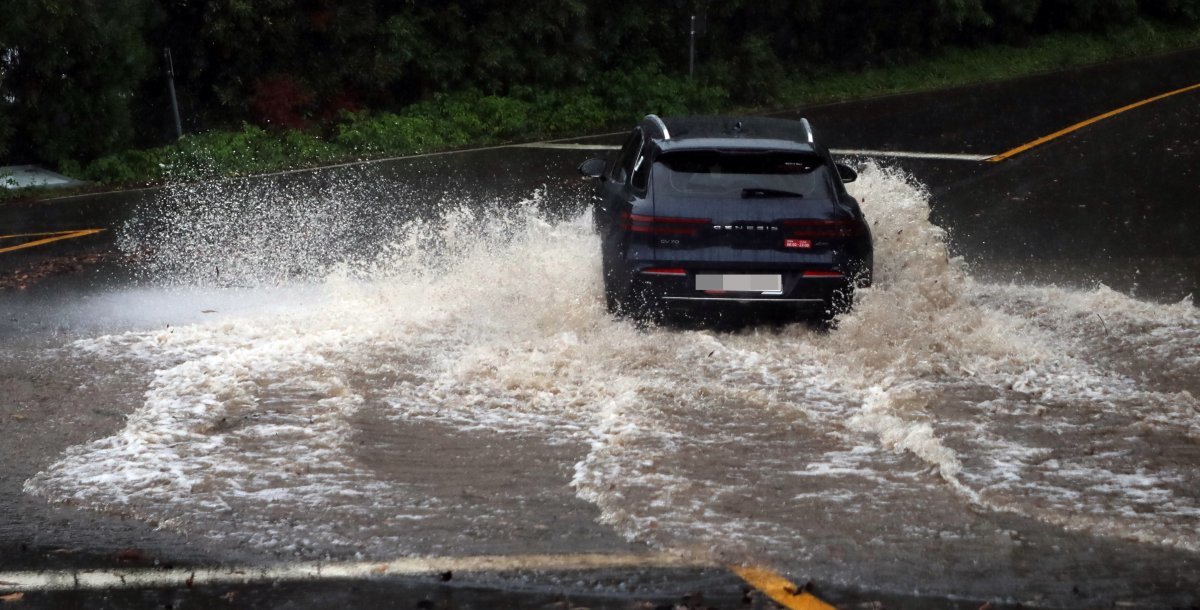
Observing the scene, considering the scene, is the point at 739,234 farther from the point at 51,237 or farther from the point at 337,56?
the point at 337,56

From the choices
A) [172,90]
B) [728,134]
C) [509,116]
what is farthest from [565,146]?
[728,134]

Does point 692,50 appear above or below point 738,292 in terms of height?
above

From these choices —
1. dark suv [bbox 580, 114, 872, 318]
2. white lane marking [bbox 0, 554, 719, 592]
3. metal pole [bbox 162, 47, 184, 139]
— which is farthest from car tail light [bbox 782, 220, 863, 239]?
metal pole [bbox 162, 47, 184, 139]

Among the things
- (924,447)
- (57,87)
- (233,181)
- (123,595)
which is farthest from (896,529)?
(57,87)

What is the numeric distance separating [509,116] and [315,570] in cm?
1781

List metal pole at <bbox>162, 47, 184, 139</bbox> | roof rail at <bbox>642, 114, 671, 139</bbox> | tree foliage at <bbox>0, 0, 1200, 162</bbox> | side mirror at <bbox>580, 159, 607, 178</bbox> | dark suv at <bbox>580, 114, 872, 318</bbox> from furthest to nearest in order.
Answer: metal pole at <bbox>162, 47, 184, 139</bbox> < tree foliage at <bbox>0, 0, 1200, 162</bbox> < side mirror at <bbox>580, 159, 607, 178</bbox> < roof rail at <bbox>642, 114, 671, 139</bbox> < dark suv at <bbox>580, 114, 872, 318</bbox>

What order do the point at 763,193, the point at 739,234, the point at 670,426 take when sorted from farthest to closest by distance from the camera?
1. the point at 763,193
2. the point at 739,234
3. the point at 670,426

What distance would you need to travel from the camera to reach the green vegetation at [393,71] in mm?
18859

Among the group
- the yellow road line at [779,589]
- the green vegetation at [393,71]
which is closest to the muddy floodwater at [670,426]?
the yellow road line at [779,589]

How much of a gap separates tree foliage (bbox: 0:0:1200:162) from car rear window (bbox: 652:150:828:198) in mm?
11592

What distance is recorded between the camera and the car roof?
9.38 m

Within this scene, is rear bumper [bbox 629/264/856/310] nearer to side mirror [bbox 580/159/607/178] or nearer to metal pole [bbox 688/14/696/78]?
side mirror [bbox 580/159/607/178]

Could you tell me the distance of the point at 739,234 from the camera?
9086 mm

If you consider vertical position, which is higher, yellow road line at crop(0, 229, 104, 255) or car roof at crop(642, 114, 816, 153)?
car roof at crop(642, 114, 816, 153)
